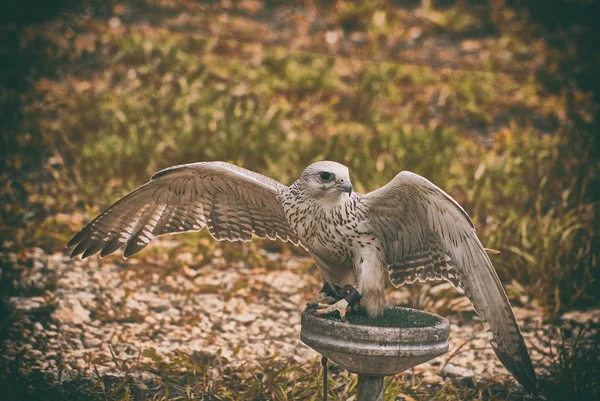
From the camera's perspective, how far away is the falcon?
2.70 m

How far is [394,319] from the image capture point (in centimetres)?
293

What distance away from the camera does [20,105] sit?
21.6 ft

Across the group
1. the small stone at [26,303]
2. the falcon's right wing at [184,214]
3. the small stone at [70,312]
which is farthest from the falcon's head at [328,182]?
the small stone at [26,303]

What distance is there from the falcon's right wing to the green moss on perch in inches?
29.2

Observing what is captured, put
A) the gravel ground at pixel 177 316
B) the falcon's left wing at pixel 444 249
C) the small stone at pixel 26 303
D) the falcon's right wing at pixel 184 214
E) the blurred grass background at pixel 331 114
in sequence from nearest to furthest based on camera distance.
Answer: the falcon's left wing at pixel 444 249
the falcon's right wing at pixel 184 214
the gravel ground at pixel 177 316
the small stone at pixel 26 303
the blurred grass background at pixel 331 114

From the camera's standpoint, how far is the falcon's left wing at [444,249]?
2678 millimetres

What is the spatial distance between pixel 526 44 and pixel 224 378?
21.8ft

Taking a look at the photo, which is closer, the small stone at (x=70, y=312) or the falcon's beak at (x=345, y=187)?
the falcon's beak at (x=345, y=187)

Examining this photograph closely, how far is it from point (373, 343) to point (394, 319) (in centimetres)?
40

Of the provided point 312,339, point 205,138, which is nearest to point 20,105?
point 205,138

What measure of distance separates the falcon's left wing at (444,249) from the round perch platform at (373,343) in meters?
Answer: 0.21

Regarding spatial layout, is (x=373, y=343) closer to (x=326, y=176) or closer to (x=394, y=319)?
(x=394, y=319)

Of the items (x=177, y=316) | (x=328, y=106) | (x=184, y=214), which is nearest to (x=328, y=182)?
(x=184, y=214)

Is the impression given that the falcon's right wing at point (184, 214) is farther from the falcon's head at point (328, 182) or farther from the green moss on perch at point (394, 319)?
the green moss on perch at point (394, 319)
